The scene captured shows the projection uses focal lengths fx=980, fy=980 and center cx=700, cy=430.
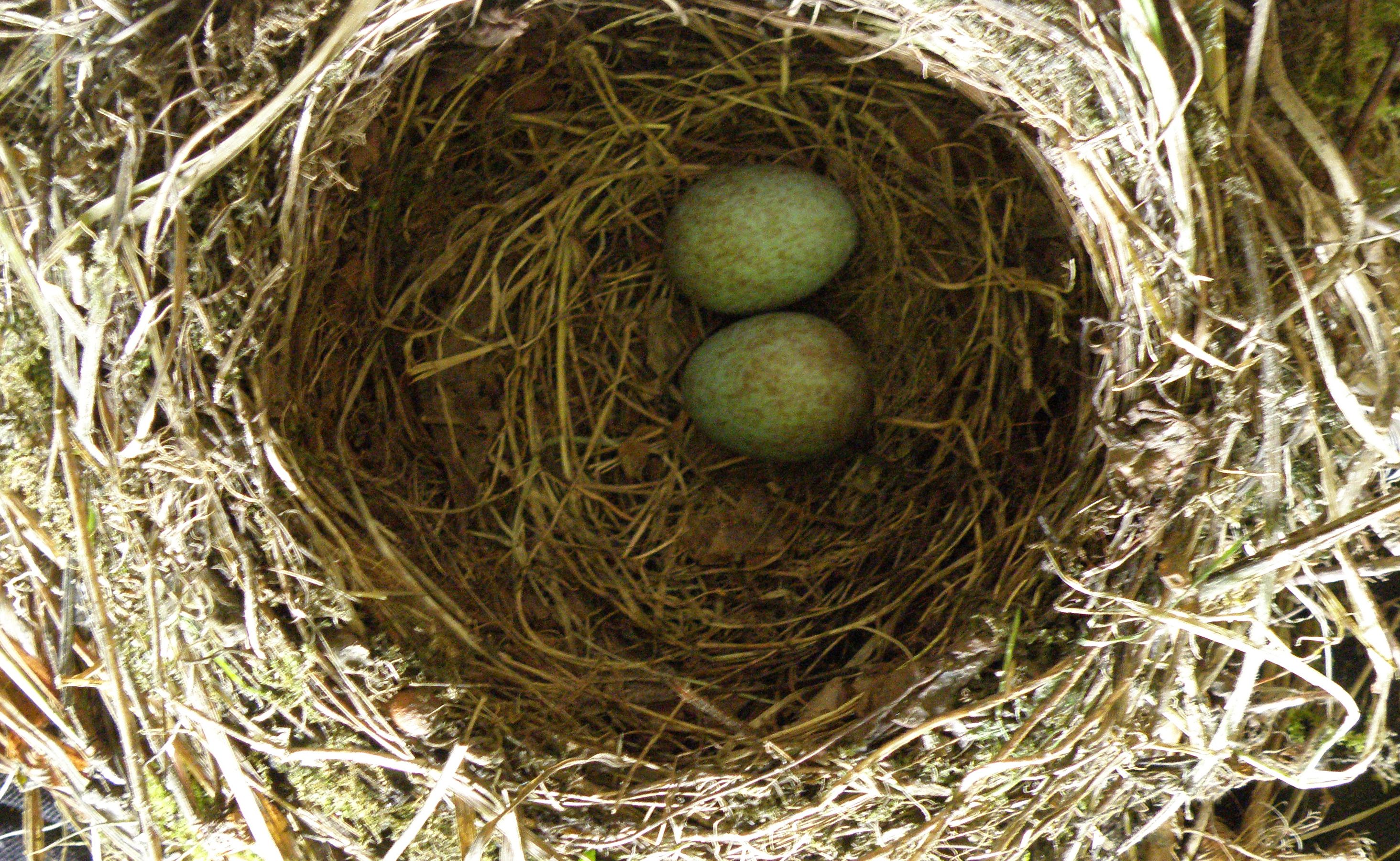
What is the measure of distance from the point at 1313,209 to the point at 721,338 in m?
0.65

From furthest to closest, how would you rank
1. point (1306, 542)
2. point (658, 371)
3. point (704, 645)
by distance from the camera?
point (658, 371) < point (704, 645) < point (1306, 542)

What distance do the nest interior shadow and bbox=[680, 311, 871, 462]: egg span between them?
0.25 ft

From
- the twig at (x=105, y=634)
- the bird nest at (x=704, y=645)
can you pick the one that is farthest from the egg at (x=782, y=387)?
the twig at (x=105, y=634)

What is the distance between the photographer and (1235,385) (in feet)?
2.86

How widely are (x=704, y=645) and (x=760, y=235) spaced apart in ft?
1.63

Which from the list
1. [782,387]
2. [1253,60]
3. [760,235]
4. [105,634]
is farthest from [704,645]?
[1253,60]

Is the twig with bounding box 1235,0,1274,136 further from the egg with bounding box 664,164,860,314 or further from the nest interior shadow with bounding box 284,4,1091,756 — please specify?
the egg with bounding box 664,164,860,314

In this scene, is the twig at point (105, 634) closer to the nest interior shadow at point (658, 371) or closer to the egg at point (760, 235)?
the nest interior shadow at point (658, 371)

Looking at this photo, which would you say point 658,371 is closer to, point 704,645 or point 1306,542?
point 704,645

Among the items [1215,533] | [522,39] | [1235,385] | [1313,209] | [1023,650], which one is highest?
[522,39]

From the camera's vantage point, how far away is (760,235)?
1.19m

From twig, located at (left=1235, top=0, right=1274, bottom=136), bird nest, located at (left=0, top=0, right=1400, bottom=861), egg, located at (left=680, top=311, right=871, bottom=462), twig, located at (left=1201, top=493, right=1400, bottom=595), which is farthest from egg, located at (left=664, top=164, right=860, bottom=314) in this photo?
twig, located at (left=1201, top=493, right=1400, bottom=595)

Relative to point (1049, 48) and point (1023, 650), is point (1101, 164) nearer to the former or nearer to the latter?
point (1049, 48)

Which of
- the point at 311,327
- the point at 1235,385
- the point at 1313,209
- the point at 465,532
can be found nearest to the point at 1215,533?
the point at 1235,385
